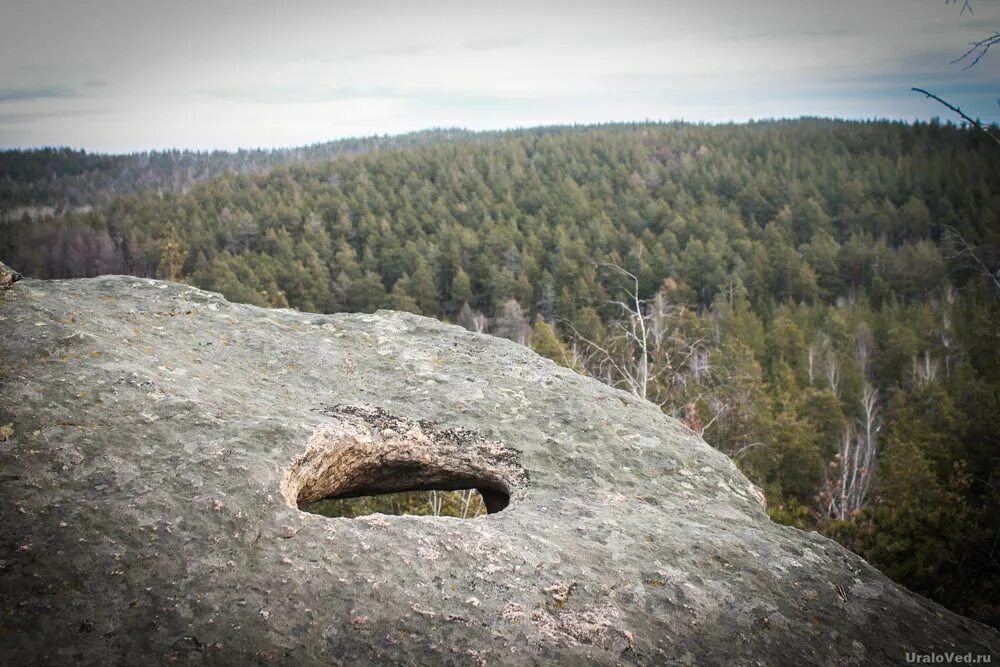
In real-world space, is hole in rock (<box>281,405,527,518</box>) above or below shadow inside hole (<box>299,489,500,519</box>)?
above

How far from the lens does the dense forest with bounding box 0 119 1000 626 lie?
22531 millimetres

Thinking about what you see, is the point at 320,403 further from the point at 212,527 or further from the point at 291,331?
→ the point at 212,527

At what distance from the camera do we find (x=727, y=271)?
91.2 metres

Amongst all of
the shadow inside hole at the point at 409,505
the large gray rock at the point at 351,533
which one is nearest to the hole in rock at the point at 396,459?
the large gray rock at the point at 351,533

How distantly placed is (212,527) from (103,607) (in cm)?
78

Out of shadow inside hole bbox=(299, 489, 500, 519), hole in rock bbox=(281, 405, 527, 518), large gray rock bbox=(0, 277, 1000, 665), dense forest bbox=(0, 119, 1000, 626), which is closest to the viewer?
large gray rock bbox=(0, 277, 1000, 665)

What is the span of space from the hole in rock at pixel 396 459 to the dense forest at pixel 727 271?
20.2ft

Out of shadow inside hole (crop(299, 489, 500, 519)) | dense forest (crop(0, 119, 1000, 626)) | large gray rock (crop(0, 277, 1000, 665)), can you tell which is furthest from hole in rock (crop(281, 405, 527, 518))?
shadow inside hole (crop(299, 489, 500, 519))

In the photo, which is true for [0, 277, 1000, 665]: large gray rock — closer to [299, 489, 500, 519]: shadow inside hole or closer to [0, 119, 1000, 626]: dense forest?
[0, 119, 1000, 626]: dense forest

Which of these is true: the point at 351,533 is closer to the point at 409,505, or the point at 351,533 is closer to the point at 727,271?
the point at 409,505

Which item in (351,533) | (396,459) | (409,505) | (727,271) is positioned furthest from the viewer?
→ (727,271)

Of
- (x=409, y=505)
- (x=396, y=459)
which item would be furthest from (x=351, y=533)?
(x=409, y=505)

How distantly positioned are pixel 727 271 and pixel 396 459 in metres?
91.4

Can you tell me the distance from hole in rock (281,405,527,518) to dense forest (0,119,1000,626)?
6154 millimetres
